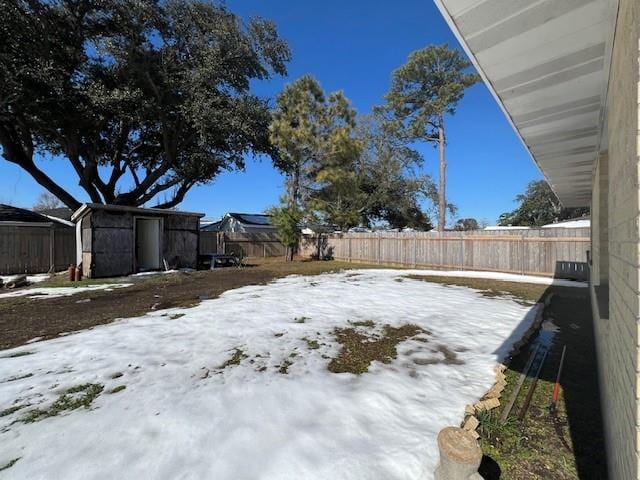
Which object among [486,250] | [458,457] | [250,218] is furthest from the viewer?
[250,218]

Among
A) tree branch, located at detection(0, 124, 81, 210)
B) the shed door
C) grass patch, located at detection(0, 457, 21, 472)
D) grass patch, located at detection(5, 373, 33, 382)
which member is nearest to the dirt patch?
grass patch, located at detection(0, 457, 21, 472)

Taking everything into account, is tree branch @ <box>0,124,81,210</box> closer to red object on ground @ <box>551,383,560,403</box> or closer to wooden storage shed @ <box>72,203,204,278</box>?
wooden storage shed @ <box>72,203,204,278</box>

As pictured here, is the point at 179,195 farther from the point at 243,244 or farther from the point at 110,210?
the point at 110,210

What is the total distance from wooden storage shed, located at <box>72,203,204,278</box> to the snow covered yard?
22.2 ft

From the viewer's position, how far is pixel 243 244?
19031 mm

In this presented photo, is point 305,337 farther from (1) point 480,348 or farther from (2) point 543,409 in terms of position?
(2) point 543,409

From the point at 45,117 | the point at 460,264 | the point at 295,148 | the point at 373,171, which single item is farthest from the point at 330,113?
the point at 45,117

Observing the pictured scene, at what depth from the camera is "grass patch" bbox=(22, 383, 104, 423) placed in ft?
7.63

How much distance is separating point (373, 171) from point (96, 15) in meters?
16.0

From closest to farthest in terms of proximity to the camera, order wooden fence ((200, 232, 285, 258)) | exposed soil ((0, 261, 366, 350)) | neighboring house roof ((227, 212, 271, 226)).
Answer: exposed soil ((0, 261, 366, 350)), wooden fence ((200, 232, 285, 258)), neighboring house roof ((227, 212, 271, 226))

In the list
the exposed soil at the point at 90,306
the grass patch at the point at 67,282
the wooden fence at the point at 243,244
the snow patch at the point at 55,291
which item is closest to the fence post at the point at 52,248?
the grass patch at the point at 67,282

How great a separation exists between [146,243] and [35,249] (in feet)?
12.2

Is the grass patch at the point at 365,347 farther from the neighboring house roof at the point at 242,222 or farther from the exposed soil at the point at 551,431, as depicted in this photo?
the neighboring house roof at the point at 242,222

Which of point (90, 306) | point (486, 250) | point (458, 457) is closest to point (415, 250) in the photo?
point (486, 250)
